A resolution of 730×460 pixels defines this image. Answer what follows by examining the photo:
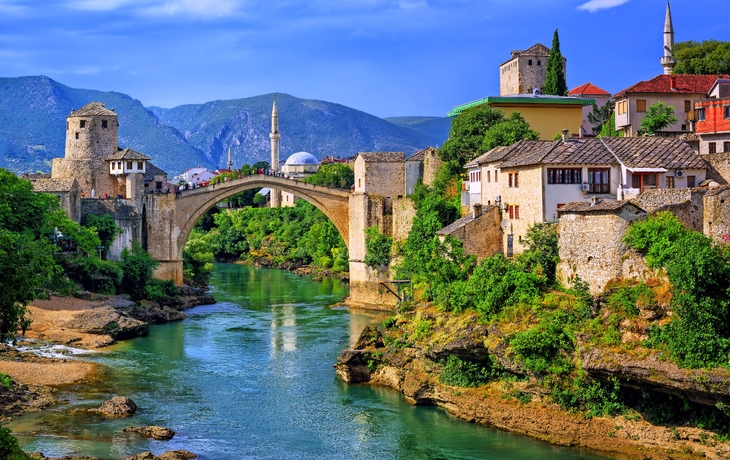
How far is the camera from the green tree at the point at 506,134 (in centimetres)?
A: 4494

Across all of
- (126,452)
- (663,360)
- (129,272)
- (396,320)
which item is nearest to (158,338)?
(129,272)

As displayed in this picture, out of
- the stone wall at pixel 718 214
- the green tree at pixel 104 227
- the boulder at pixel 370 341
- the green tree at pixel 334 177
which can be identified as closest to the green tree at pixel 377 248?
the green tree at pixel 104 227

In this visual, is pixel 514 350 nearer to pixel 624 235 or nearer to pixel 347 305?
pixel 624 235

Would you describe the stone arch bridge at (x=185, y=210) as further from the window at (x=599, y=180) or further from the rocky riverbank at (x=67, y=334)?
the window at (x=599, y=180)

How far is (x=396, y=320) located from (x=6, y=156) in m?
163

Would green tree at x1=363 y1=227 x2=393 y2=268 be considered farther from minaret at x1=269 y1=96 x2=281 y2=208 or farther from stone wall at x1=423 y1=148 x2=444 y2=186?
minaret at x1=269 y1=96 x2=281 y2=208

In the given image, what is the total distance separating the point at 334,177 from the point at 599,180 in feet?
181

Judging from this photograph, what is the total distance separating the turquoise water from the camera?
26.3 metres

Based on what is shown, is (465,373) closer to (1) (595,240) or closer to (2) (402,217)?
(1) (595,240)

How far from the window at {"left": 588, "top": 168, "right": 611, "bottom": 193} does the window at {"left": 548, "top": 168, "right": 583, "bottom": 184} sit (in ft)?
1.25

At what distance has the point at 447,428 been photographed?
28297 mm

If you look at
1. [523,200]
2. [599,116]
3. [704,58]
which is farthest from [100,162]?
[704,58]

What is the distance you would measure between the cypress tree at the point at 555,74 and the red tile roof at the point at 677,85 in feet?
23.2

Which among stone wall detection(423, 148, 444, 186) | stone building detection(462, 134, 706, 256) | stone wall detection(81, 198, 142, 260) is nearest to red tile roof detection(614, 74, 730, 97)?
stone building detection(462, 134, 706, 256)
